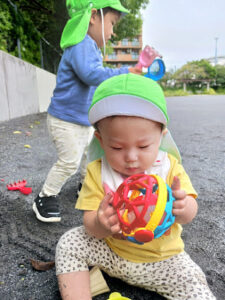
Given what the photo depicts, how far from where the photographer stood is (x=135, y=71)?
2074 mm

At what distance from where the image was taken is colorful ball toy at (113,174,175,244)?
100 cm

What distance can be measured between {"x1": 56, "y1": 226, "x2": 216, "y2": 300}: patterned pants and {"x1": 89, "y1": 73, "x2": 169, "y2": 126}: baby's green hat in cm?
61

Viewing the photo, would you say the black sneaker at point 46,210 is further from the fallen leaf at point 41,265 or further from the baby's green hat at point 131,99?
the baby's green hat at point 131,99

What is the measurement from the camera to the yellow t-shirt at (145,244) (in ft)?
4.48

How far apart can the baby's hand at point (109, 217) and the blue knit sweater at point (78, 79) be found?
112 centimetres

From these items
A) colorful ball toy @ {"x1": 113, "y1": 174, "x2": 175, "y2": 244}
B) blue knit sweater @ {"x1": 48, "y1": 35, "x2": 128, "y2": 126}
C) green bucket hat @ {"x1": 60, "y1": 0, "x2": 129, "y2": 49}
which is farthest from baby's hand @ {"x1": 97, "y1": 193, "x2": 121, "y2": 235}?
green bucket hat @ {"x1": 60, "y1": 0, "x2": 129, "y2": 49}

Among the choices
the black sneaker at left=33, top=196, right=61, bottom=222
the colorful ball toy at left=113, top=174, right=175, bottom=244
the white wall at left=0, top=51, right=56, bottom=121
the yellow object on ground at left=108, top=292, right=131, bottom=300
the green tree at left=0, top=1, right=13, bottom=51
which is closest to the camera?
the colorful ball toy at left=113, top=174, right=175, bottom=244

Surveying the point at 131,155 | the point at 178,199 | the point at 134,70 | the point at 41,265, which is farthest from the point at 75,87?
the point at 178,199

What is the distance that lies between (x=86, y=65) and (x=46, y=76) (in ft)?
27.6

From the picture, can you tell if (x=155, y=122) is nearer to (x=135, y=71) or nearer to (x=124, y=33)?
(x=135, y=71)

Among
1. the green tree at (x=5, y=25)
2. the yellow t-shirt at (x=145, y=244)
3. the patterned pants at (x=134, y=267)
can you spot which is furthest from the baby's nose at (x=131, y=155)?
the green tree at (x=5, y=25)

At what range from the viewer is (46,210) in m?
2.08

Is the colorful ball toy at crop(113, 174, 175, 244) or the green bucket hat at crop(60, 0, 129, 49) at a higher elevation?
the green bucket hat at crop(60, 0, 129, 49)

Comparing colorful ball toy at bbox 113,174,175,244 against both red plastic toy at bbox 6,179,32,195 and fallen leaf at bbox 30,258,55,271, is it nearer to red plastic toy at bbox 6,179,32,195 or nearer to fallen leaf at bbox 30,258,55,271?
fallen leaf at bbox 30,258,55,271
